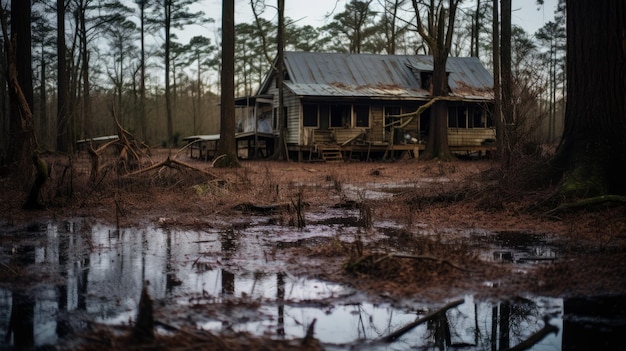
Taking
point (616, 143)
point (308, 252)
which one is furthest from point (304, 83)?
point (308, 252)

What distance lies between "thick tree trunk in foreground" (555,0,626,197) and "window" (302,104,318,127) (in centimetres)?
2199

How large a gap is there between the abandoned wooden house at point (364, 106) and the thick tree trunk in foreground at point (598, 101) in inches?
774

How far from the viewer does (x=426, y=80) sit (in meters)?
33.3

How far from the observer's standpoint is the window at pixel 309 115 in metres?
30.9

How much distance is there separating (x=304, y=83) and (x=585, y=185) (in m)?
23.5

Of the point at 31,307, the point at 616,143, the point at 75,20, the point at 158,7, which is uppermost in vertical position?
the point at 158,7

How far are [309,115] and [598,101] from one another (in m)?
22.6

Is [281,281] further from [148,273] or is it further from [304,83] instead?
[304,83]

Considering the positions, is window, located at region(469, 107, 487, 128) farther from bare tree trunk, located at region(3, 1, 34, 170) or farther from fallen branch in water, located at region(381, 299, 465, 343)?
fallen branch in water, located at region(381, 299, 465, 343)

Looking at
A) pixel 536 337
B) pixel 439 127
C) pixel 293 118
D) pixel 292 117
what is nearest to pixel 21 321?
pixel 536 337

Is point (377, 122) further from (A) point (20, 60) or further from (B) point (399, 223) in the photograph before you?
(B) point (399, 223)

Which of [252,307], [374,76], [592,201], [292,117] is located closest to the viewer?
[252,307]

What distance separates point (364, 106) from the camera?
105 ft

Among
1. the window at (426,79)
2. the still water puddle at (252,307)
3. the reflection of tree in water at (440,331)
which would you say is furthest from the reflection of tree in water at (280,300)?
the window at (426,79)
